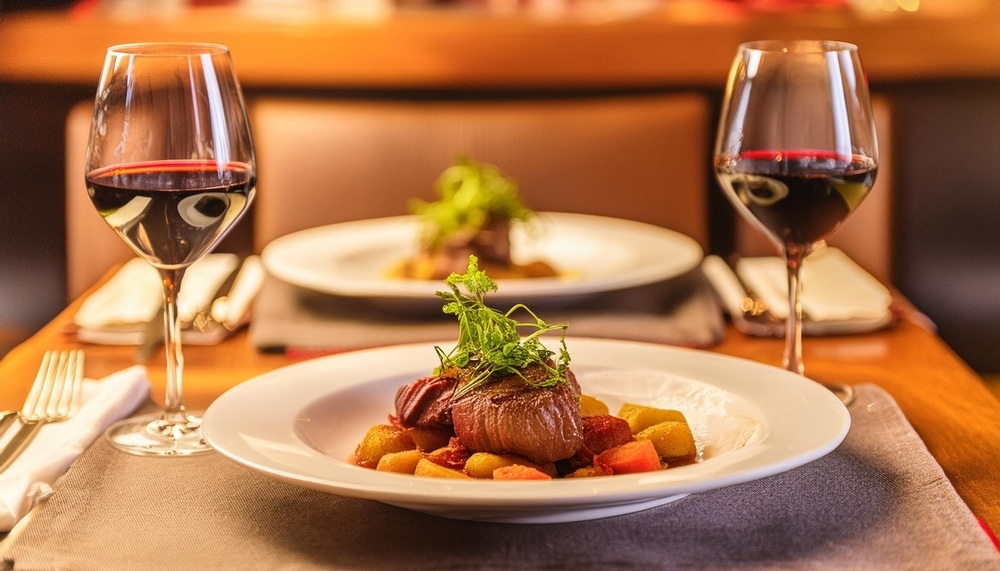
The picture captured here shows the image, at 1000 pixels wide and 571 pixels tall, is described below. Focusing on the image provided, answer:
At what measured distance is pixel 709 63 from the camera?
3.21m

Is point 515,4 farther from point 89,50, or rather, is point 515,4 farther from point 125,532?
point 125,532

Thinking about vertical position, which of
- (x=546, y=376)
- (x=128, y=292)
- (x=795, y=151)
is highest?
(x=795, y=151)

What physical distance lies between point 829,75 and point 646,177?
1.54 m

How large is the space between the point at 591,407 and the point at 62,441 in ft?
1.71

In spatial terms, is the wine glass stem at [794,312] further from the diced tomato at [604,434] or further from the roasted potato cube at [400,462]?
the roasted potato cube at [400,462]

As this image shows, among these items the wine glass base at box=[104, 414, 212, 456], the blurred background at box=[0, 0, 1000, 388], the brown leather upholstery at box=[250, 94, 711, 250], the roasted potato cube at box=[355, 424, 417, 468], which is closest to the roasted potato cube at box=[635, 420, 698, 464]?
the roasted potato cube at box=[355, 424, 417, 468]

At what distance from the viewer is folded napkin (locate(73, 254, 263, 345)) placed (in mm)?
1587

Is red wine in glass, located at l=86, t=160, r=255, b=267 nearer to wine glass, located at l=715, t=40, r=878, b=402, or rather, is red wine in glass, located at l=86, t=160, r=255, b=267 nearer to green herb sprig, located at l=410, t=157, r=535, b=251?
wine glass, located at l=715, t=40, r=878, b=402

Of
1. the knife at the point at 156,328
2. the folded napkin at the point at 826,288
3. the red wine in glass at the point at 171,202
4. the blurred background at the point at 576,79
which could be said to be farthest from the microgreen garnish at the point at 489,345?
the blurred background at the point at 576,79

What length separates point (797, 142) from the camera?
1.29m

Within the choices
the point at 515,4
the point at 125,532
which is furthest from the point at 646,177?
the point at 515,4

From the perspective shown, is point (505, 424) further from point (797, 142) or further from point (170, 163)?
point (797, 142)

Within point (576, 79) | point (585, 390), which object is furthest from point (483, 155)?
point (585, 390)

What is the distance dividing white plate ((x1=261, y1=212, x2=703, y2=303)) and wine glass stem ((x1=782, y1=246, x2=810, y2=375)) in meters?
0.33
